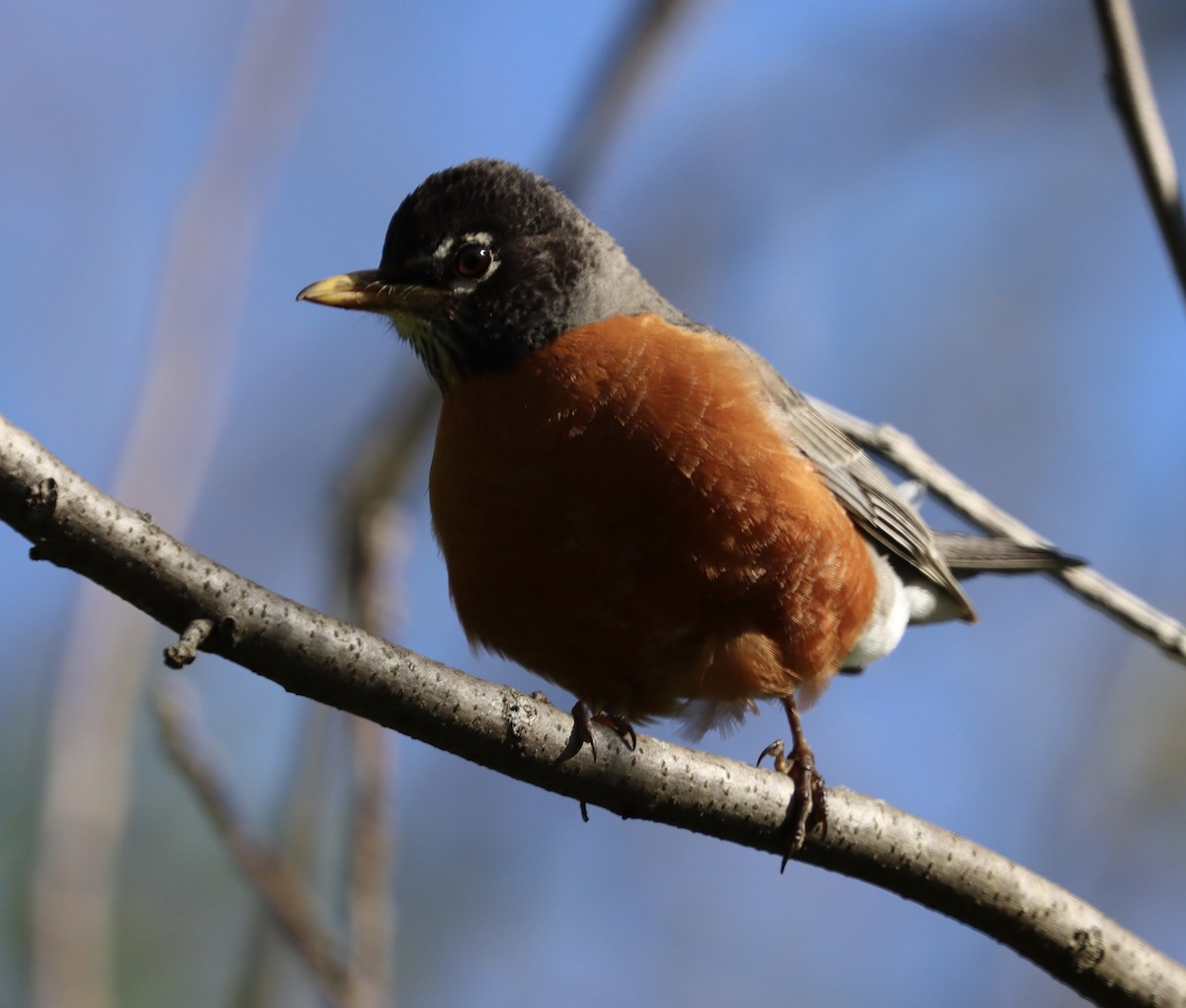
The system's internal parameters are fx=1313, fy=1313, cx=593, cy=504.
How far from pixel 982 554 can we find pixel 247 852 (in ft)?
12.4

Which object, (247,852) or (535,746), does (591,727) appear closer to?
(535,746)

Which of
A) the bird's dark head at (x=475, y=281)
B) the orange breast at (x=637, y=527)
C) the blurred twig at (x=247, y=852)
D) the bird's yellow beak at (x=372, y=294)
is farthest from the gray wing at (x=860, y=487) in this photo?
the blurred twig at (x=247, y=852)

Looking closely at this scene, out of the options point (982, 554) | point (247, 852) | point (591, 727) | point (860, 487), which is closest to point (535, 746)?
point (591, 727)

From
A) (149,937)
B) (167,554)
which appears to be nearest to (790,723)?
(167,554)

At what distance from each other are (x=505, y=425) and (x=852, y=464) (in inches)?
69.9

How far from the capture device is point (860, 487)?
18.4 ft

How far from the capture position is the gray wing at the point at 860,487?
17.1 ft

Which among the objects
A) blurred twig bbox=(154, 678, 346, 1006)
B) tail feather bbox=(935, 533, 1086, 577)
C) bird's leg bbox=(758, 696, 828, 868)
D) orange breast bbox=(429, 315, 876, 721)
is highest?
tail feather bbox=(935, 533, 1086, 577)

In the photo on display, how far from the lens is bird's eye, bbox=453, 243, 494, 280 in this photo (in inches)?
203

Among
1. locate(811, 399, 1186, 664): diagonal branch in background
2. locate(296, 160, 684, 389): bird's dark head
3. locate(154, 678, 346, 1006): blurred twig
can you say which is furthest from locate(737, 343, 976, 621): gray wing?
locate(154, 678, 346, 1006): blurred twig

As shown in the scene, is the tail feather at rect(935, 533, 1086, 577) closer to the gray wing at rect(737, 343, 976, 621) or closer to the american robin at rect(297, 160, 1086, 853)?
the gray wing at rect(737, 343, 976, 621)

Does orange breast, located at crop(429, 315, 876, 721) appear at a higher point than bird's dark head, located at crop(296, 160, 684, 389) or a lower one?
lower

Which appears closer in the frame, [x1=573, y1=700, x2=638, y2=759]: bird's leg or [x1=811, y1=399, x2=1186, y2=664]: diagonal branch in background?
[x1=573, y1=700, x2=638, y2=759]: bird's leg

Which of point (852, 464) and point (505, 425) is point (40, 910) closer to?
point (505, 425)
